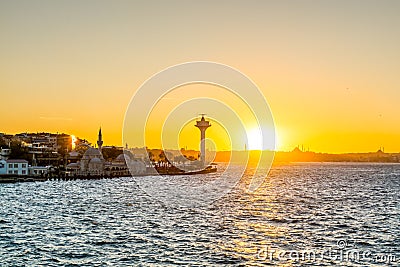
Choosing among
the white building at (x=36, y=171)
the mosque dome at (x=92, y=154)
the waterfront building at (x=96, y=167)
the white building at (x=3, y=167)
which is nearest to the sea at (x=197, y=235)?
the white building at (x=3, y=167)

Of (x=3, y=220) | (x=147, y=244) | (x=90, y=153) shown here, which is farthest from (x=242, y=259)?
(x=90, y=153)

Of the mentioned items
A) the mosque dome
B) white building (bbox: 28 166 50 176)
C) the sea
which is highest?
the mosque dome

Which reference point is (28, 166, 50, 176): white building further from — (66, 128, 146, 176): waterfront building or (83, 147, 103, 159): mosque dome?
(83, 147, 103, 159): mosque dome

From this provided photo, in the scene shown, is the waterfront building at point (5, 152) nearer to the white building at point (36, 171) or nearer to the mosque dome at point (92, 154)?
the white building at point (36, 171)

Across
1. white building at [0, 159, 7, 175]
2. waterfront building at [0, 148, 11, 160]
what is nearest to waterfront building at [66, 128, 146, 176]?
waterfront building at [0, 148, 11, 160]

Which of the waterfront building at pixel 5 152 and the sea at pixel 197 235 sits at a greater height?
the waterfront building at pixel 5 152

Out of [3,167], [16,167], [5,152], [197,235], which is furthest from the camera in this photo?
[5,152]

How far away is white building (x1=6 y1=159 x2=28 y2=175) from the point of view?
139375 millimetres

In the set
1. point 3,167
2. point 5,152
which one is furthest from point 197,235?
point 5,152

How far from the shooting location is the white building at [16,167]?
139m

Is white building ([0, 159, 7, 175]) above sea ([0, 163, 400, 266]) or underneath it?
above

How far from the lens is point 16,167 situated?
5546 inches

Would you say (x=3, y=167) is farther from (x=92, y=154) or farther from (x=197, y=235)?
(x=197, y=235)

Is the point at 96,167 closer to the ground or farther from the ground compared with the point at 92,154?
closer to the ground
